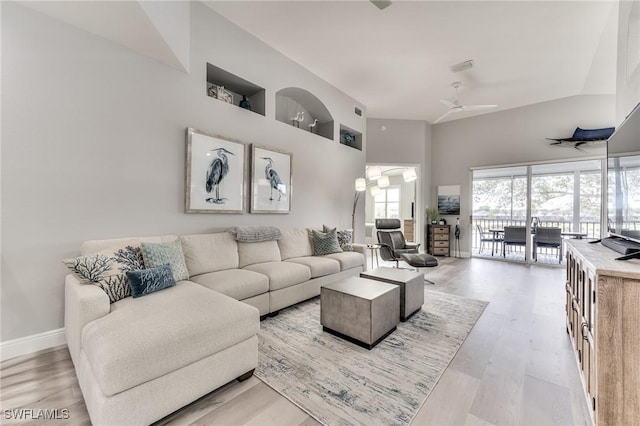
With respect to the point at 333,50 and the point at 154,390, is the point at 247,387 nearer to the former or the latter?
the point at 154,390

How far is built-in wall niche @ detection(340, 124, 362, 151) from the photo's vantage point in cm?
Result: 556

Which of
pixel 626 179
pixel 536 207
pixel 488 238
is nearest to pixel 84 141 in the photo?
pixel 626 179

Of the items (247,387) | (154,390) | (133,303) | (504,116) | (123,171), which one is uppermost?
(504,116)

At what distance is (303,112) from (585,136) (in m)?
5.43

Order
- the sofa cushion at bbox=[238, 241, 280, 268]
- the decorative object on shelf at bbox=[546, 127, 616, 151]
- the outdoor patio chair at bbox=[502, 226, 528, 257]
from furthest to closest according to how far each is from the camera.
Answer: the outdoor patio chair at bbox=[502, 226, 528, 257], the decorative object on shelf at bbox=[546, 127, 616, 151], the sofa cushion at bbox=[238, 241, 280, 268]

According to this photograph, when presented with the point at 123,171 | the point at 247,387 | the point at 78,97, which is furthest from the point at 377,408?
the point at 78,97

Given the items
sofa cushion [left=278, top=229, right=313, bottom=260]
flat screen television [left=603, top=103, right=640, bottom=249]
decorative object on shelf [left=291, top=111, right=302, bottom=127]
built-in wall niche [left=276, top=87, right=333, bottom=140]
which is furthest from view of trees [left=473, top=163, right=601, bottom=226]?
sofa cushion [left=278, top=229, right=313, bottom=260]

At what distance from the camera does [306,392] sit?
1.71m

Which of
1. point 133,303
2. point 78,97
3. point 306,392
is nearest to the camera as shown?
point 306,392

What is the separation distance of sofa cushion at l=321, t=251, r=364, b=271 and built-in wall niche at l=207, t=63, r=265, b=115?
2329mm

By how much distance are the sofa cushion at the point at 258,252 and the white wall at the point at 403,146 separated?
4.21m

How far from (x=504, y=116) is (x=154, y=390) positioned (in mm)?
7724

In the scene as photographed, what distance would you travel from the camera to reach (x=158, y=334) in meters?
1.42

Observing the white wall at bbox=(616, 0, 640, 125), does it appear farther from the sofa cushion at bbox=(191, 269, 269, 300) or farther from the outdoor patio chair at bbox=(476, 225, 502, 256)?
the outdoor patio chair at bbox=(476, 225, 502, 256)
